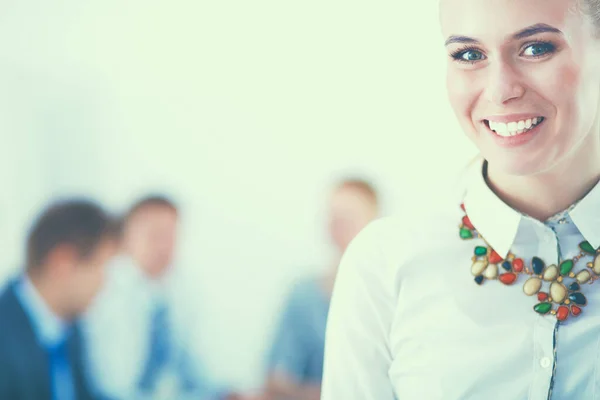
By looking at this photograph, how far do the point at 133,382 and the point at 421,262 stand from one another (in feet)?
4.70

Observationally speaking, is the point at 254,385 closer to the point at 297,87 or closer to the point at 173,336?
the point at 173,336

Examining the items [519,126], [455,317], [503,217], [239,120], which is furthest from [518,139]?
[239,120]

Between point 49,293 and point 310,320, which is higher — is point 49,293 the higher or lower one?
the higher one

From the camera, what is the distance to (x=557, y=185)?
894mm

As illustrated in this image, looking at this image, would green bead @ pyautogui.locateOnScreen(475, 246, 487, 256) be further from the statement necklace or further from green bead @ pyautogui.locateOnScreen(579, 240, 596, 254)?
green bead @ pyautogui.locateOnScreen(579, 240, 596, 254)

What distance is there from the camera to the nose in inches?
32.1

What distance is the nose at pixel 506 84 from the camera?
0.81m

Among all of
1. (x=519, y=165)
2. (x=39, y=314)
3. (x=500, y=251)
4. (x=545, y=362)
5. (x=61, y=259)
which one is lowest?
(x=39, y=314)

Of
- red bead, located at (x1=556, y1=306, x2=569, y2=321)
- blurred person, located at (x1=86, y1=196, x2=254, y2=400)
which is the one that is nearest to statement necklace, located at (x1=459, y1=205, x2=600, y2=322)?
red bead, located at (x1=556, y1=306, x2=569, y2=321)

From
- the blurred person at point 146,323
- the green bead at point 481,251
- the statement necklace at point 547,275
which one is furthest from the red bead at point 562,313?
the blurred person at point 146,323

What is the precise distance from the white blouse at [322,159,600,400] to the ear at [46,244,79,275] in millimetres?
1375

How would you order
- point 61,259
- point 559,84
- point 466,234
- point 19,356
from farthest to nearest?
1. point 61,259
2. point 19,356
3. point 466,234
4. point 559,84

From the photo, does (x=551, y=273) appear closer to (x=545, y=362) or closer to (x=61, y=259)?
(x=545, y=362)

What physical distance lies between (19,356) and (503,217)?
1.58m
